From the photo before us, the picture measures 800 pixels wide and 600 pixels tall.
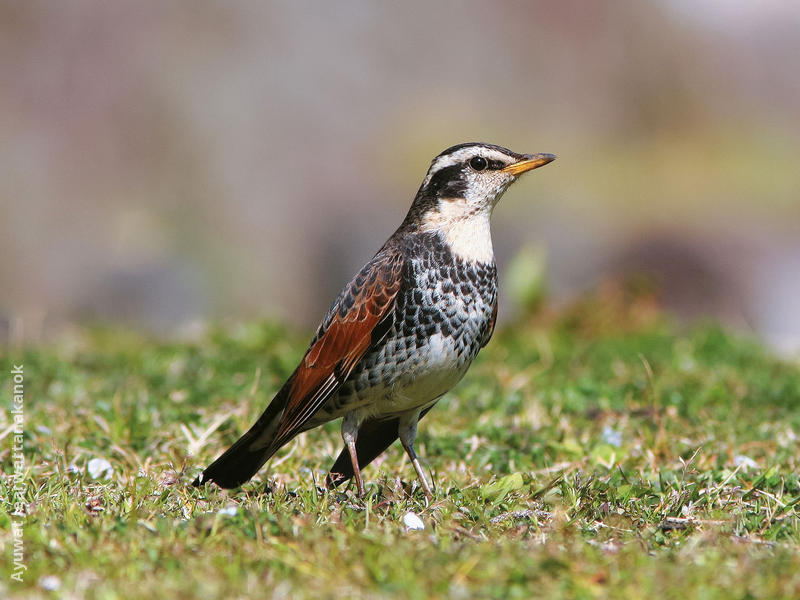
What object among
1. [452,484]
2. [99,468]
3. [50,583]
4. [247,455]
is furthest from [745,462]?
[50,583]

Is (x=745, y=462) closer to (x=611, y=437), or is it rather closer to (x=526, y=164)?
(x=611, y=437)

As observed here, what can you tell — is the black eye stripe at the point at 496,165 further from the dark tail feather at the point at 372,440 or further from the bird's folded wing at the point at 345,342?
the dark tail feather at the point at 372,440

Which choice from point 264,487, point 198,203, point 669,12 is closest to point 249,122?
point 198,203

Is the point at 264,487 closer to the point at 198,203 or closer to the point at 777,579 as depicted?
the point at 777,579

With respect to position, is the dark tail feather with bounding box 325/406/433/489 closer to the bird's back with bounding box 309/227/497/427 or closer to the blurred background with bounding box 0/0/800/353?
the bird's back with bounding box 309/227/497/427

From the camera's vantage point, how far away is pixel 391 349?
488 centimetres

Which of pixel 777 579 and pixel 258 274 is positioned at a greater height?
pixel 777 579

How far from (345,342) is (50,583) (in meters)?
1.95

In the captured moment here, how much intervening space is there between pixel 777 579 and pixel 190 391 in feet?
14.2

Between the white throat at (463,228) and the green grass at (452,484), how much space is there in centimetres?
110

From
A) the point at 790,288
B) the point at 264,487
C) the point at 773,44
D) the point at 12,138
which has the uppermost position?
the point at 773,44

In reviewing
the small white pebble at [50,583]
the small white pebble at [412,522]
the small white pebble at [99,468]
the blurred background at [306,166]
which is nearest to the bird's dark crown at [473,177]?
the small white pebble at [412,522]

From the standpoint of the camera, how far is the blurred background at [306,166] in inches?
512

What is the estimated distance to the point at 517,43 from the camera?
15062mm
